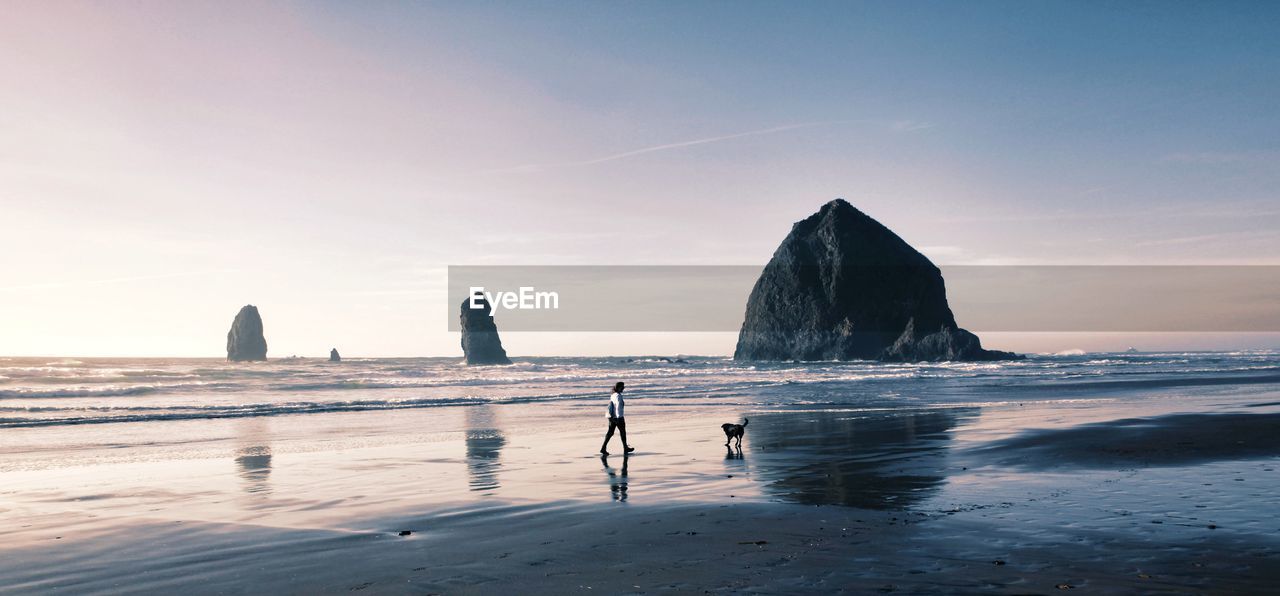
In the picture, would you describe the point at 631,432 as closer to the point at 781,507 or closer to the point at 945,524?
the point at 781,507

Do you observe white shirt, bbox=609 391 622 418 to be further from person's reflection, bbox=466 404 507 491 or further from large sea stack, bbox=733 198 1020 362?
large sea stack, bbox=733 198 1020 362

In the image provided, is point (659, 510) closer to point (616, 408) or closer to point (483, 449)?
point (616, 408)

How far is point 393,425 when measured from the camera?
28484 mm

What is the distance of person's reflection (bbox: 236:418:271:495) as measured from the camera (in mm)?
14867

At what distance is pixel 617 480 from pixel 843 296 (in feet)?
445

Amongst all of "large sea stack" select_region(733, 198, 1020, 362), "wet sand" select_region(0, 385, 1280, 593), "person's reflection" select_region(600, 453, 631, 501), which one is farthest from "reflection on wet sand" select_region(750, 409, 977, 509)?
"large sea stack" select_region(733, 198, 1020, 362)

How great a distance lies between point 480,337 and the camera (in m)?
142

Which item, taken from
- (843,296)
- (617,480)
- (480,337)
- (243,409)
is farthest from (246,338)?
(617,480)

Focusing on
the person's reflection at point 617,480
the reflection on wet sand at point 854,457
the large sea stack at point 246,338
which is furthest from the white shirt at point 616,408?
the large sea stack at point 246,338

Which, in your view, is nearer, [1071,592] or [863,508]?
[1071,592]

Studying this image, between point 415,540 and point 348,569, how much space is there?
1488 millimetres

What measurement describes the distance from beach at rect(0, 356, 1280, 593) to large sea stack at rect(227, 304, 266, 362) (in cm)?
15996

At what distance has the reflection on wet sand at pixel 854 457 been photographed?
42.1 ft

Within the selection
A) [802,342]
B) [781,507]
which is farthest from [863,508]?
[802,342]
